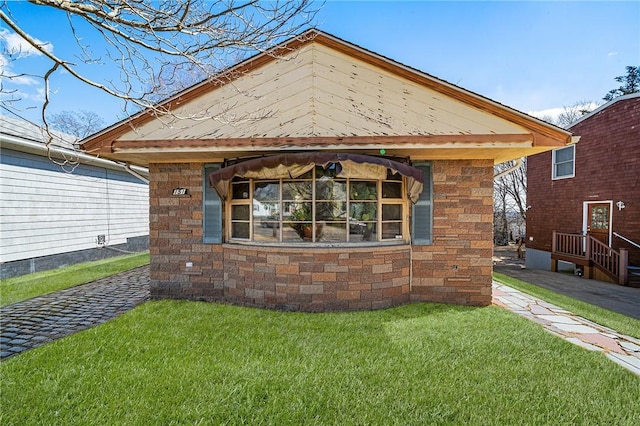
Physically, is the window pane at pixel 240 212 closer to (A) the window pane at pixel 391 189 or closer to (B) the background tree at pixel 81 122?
(A) the window pane at pixel 391 189

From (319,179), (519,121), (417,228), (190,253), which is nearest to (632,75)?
(519,121)

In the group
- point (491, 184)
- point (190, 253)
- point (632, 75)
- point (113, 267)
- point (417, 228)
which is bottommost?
point (113, 267)

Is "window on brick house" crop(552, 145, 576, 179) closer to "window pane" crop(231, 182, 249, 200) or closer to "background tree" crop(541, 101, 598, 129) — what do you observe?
"window pane" crop(231, 182, 249, 200)

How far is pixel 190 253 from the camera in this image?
6.56 meters

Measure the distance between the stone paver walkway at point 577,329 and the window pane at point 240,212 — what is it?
5.59m

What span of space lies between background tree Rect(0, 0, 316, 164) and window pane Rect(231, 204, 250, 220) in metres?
2.49

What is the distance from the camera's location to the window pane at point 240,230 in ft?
20.6

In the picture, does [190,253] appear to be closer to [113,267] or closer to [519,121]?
[113,267]

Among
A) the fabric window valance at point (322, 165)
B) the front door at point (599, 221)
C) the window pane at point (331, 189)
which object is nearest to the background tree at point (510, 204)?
the front door at point (599, 221)

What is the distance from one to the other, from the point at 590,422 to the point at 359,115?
501 centimetres

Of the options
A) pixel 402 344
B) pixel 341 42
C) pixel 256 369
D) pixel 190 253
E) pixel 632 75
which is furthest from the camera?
pixel 632 75

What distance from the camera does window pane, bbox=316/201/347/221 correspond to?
573 centimetres

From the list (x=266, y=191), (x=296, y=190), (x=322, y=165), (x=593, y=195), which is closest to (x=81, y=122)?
(x=266, y=191)

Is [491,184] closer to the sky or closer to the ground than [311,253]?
closer to the sky
